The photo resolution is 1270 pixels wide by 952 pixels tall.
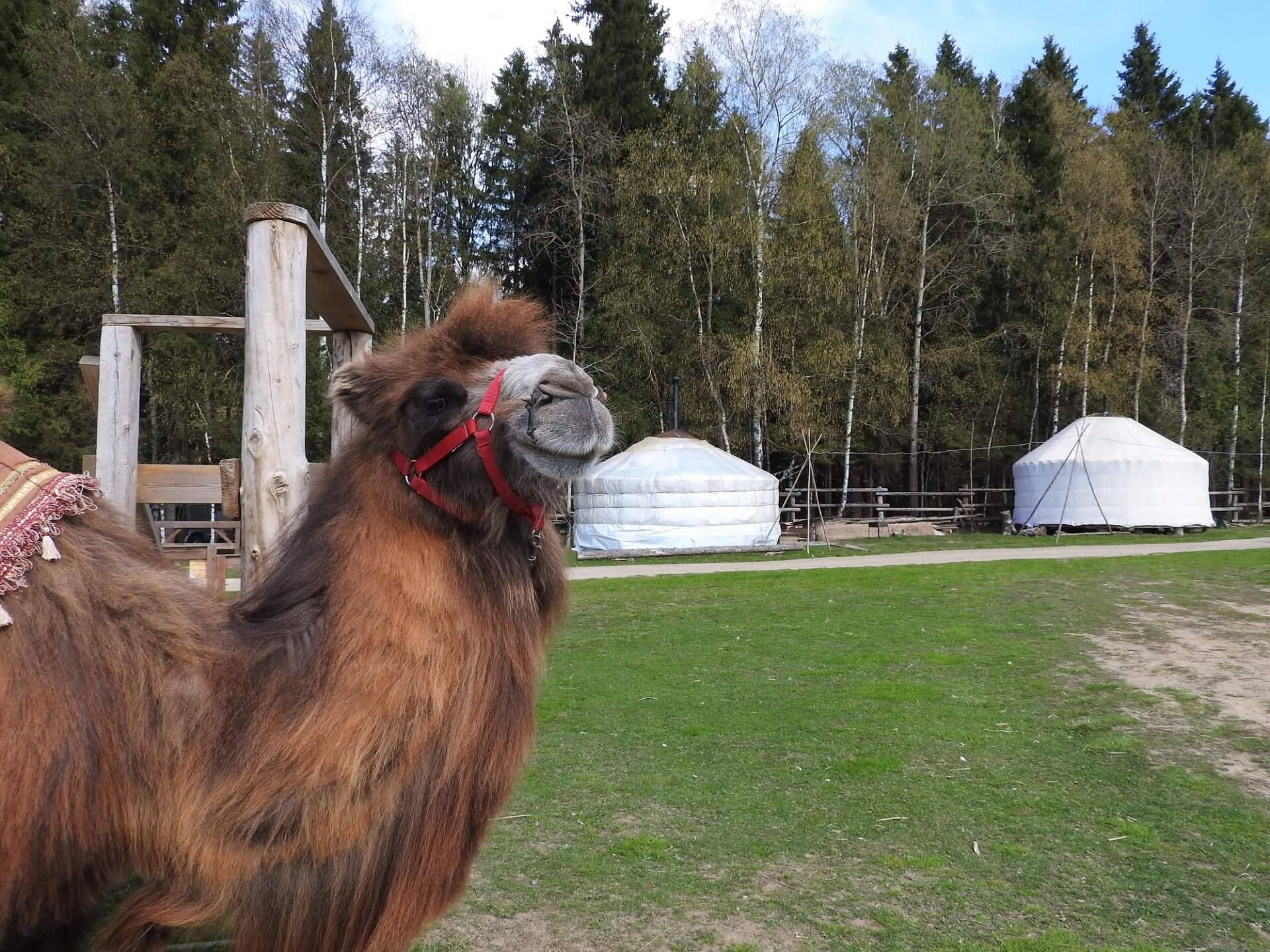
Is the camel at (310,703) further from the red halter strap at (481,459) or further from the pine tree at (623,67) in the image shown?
the pine tree at (623,67)

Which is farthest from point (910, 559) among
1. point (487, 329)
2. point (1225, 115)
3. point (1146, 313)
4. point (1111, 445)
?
point (1225, 115)

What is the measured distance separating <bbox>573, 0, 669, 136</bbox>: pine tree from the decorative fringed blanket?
2417 centimetres

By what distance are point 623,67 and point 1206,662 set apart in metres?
23.3

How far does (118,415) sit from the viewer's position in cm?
288

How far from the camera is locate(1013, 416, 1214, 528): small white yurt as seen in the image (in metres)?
21.3

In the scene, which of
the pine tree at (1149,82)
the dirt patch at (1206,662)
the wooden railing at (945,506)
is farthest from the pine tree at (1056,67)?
the dirt patch at (1206,662)

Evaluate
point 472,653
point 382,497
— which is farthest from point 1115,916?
point 382,497

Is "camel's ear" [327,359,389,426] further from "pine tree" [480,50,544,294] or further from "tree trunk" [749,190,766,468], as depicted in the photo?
"pine tree" [480,50,544,294]

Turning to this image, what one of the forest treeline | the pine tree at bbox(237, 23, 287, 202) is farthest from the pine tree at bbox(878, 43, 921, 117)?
the pine tree at bbox(237, 23, 287, 202)

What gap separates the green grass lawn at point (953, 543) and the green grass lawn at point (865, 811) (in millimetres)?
8481

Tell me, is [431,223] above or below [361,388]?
above

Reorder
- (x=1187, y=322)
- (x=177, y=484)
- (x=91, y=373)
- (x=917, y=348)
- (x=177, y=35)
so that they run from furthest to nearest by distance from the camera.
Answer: (x=1187, y=322) → (x=917, y=348) → (x=177, y=35) → (x=91, y=373) → (x=177, y=484)

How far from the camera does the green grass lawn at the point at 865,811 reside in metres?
2.75

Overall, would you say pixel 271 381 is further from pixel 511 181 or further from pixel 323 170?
pixel 511 181
